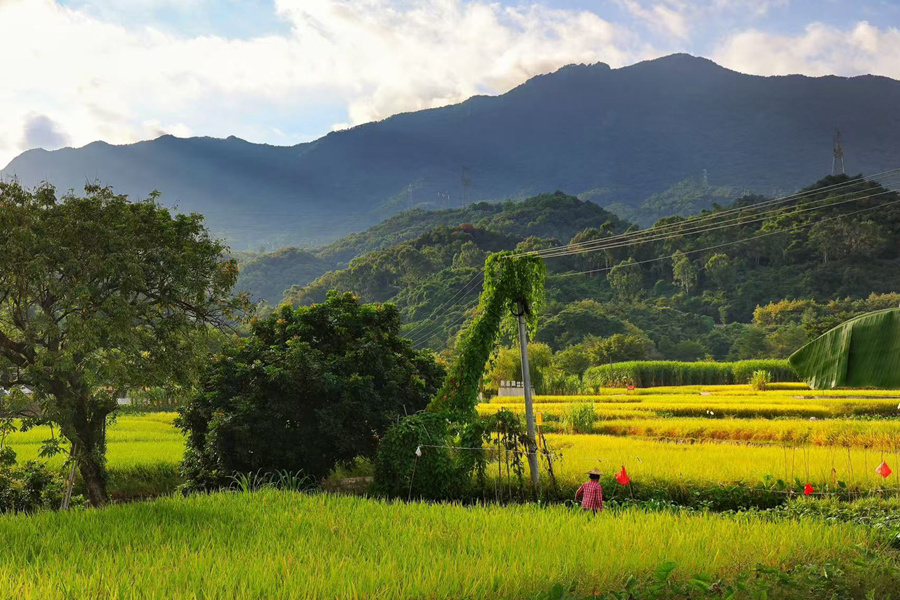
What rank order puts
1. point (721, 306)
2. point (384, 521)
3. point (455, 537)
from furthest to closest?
point (721, 306) → point (384, 521) → point (455, 537)

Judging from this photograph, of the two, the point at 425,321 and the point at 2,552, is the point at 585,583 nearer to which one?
the point at 2,552

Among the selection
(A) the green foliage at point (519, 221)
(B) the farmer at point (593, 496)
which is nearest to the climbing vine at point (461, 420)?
(B) the farmer at point (593, 496)

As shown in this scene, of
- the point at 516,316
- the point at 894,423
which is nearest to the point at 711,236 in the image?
the point at 894,423

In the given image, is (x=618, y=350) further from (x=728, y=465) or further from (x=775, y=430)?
(x=728, y=465)

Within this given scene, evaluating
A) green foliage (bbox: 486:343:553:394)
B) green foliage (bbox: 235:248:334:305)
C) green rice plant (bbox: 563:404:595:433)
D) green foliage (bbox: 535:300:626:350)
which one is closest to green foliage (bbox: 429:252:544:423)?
green rice plant (bbox: 563:404:595:433)

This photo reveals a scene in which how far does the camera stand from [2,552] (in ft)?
22.1

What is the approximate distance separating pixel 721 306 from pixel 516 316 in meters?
70.8

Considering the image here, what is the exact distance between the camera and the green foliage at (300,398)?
13109 mm

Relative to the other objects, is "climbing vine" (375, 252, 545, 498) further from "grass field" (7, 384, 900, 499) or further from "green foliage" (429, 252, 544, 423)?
"grass field" (7, 384, 900, 499)

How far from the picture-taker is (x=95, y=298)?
1145cm

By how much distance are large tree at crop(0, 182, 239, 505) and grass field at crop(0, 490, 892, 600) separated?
10.1 ft

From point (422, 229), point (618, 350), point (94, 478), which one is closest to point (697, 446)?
point (94, 478)

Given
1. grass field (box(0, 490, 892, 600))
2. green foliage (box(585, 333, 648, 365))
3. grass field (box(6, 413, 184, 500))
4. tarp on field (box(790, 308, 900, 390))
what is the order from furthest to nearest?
green foliage (box(585, 333, 648, 365)), grass field (box(6, 413, 184, 500)), tarp on field (box(790, 308, 900, 390)), grass field (box(0, 490, 892, 600))

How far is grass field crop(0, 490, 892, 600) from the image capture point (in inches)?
213
